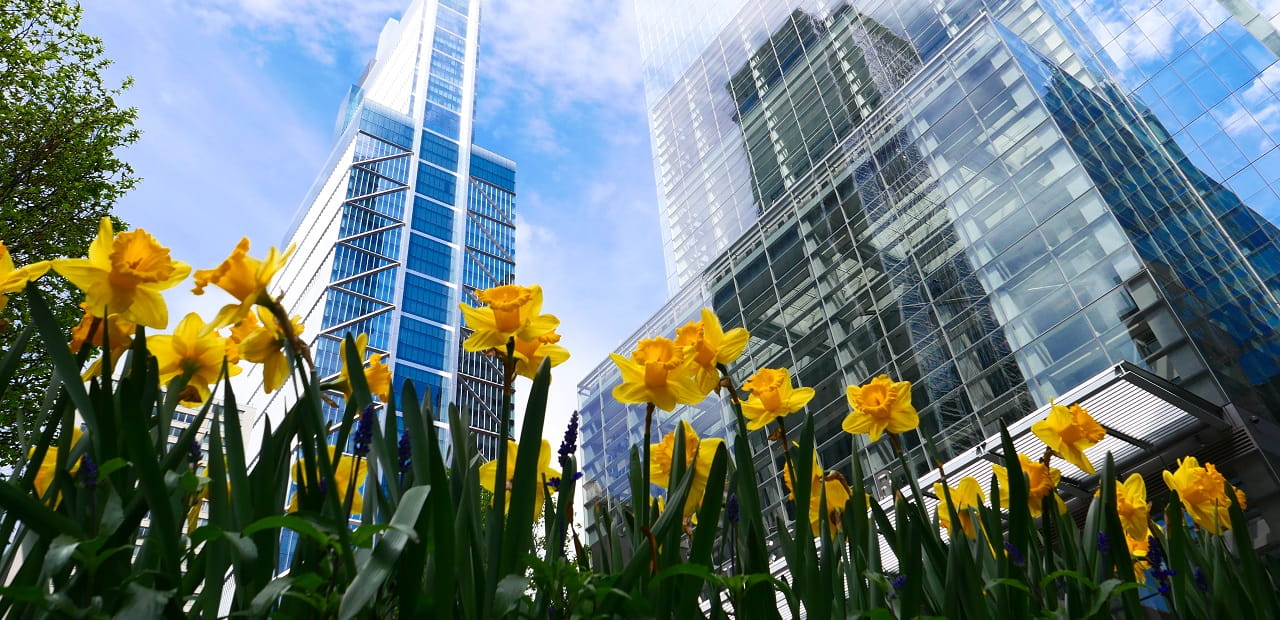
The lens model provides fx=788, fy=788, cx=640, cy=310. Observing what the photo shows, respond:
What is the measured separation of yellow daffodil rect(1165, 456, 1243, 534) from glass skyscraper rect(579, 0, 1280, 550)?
5174 millimetres

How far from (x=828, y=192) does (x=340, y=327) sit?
33.6 m

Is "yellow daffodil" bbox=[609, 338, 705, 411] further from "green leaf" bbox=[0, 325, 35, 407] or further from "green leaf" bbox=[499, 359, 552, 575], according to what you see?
"green leaf" bbox=[0, 325, 35, 407]

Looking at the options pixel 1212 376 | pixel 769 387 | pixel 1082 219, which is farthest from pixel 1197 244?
pixel 769 387

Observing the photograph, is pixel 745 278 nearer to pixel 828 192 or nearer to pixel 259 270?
pixel 828 192

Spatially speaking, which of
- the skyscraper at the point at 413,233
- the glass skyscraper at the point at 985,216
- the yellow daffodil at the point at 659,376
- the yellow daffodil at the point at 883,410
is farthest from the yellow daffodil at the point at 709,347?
the skyscraper at the point at 413,233

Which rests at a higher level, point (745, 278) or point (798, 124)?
point (798, 124)

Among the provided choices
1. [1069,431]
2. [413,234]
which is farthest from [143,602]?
[413,234]

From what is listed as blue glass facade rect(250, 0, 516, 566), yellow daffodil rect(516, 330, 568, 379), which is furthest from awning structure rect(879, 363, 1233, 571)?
blue glass facade rect(250, 0, 516, 566)

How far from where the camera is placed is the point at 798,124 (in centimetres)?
1540

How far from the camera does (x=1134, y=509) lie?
4.20 feet

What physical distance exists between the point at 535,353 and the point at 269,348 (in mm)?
275

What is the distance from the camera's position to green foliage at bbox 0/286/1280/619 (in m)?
0.54

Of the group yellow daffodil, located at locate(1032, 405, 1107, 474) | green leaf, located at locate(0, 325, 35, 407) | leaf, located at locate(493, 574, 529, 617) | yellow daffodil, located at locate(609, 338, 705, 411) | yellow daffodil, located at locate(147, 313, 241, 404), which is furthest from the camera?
yellow daffodil, located at locate(1032, 405, 1107, 474)

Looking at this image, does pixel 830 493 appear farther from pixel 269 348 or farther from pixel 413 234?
pixel 413 234
